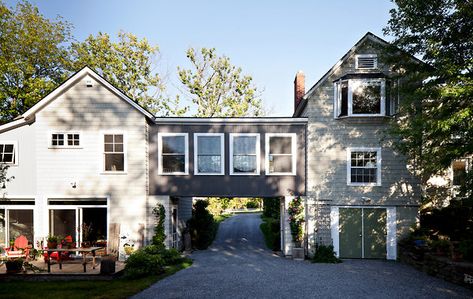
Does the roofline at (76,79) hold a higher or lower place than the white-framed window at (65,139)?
higher

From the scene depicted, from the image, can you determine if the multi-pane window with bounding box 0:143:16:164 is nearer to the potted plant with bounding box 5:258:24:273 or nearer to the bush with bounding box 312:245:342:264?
the potted plant with bounding box 5:258:24:273

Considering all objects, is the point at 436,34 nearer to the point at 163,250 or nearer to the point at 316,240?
the point at 316,240

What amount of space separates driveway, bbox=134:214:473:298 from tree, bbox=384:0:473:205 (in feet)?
16.4

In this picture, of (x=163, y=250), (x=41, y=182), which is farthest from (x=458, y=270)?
(x=41, y=182)

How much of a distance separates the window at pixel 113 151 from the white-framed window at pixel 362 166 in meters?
12.1

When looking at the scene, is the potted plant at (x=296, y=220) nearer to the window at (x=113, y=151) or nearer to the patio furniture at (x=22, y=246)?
the window at (x=113, y=151)

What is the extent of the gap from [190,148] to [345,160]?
8405 millimetres

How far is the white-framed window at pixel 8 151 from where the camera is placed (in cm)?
1611

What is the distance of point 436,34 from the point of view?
12.7 metres

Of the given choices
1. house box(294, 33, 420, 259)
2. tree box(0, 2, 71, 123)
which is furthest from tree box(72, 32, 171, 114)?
house box(294, 33, 420, 259)

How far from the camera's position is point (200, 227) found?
67.7ft

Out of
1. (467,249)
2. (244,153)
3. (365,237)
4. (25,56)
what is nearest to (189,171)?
(244,153)

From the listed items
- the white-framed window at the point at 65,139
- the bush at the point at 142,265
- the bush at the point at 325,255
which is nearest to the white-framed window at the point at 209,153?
the bush at the point at 142,265

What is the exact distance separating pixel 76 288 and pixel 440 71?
52.9 ft
